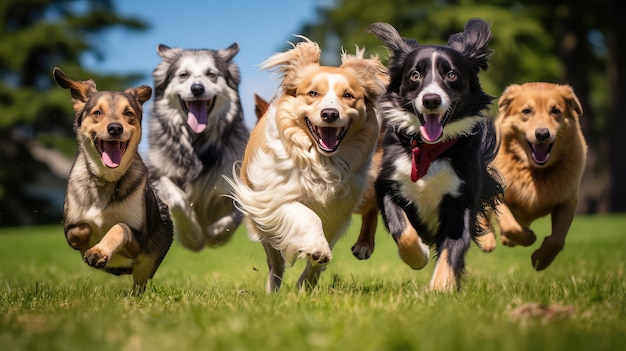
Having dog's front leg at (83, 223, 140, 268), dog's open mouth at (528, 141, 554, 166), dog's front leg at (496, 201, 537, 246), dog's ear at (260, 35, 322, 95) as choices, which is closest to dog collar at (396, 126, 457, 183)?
dog's ear at (260, 35, 322, 95)

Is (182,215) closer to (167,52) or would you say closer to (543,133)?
(167,52)

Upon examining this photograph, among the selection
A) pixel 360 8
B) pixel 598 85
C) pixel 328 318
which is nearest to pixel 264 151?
pixel 328 318

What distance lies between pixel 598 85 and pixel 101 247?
37.7 metres

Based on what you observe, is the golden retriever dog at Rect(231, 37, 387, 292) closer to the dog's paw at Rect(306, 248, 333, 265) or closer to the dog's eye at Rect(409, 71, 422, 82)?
the dog's paw at Rect(306, 248, 333, 265)

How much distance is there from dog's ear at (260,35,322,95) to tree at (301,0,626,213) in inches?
770

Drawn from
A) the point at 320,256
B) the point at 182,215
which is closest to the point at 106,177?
the point at 182,215

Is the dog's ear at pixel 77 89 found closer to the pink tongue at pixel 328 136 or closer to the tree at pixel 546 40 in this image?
the pink tongue at pixel 328 136

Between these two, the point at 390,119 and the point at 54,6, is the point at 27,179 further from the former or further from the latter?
the point at 390,119

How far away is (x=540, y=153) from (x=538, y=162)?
0.08 metres

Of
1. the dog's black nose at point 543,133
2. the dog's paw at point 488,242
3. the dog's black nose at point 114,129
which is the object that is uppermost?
the dog's black nose at point 543,133

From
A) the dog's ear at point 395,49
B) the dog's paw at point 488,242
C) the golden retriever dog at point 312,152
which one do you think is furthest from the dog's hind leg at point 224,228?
Result: the dog's ear at point 395,49

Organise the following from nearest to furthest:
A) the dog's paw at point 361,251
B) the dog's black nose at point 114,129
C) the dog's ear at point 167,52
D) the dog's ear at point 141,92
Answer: the dog's black nose at point 114,129, the dog's ear at point 141,92, the dog's paw at point 361,251, the dog's ear at point 167,52

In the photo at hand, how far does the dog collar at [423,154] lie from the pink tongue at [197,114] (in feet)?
9.95

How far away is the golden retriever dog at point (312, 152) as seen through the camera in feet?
18.3
